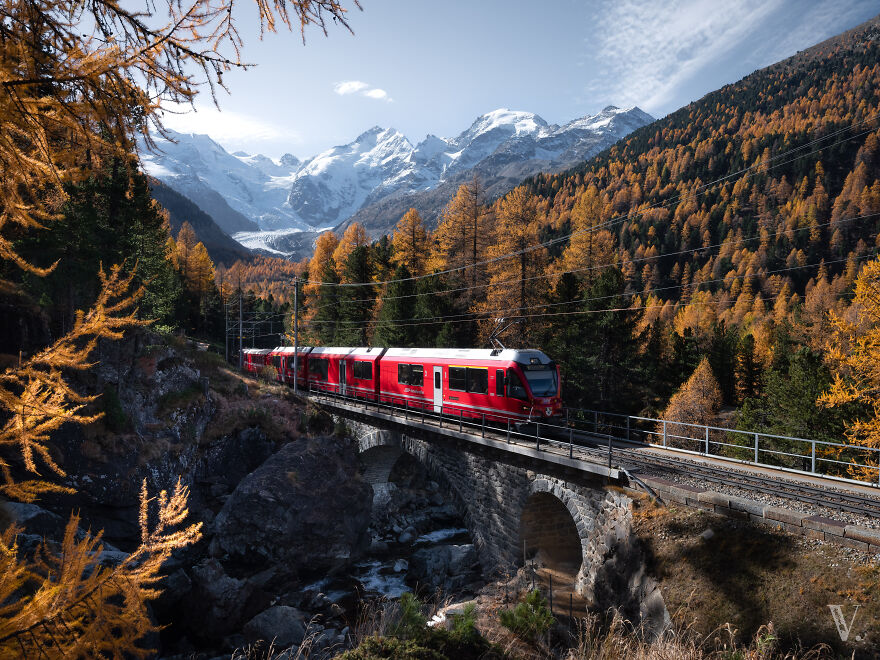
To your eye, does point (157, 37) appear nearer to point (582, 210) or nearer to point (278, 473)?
point (278, 473)

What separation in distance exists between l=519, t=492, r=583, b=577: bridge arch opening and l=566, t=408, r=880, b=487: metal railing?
3.01 metres

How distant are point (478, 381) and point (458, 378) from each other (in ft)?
4.04

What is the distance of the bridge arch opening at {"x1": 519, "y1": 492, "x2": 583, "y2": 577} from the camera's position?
599 inches

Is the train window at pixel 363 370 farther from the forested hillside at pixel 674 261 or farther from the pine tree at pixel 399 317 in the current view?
the pine tree at pixel 399 317

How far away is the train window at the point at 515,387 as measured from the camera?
53.2 ft

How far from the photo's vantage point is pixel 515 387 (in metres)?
16.3

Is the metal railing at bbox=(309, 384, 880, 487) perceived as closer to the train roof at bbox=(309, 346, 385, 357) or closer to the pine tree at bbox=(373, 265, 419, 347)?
the train roof at bbox=(309, 346, 385, 357)

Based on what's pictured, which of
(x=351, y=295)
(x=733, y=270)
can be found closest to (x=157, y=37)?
(x=351, y=295)

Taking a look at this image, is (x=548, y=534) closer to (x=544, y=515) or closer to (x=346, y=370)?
(x=544, y=515)

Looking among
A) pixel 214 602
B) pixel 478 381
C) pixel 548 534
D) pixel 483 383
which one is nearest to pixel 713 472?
pixel 548 534

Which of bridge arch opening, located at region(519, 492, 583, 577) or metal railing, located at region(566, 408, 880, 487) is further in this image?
bridge arch opening, located at region(519, 492, 583, 577)

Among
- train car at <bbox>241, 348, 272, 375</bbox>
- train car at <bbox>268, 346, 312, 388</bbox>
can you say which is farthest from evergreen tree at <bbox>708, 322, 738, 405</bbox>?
train car at <bbox>241, 348, 272, 375</bbox>

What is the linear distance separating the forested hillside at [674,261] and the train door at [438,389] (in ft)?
32.1

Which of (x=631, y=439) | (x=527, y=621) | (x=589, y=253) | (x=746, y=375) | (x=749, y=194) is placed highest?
(x=749, y=194)
